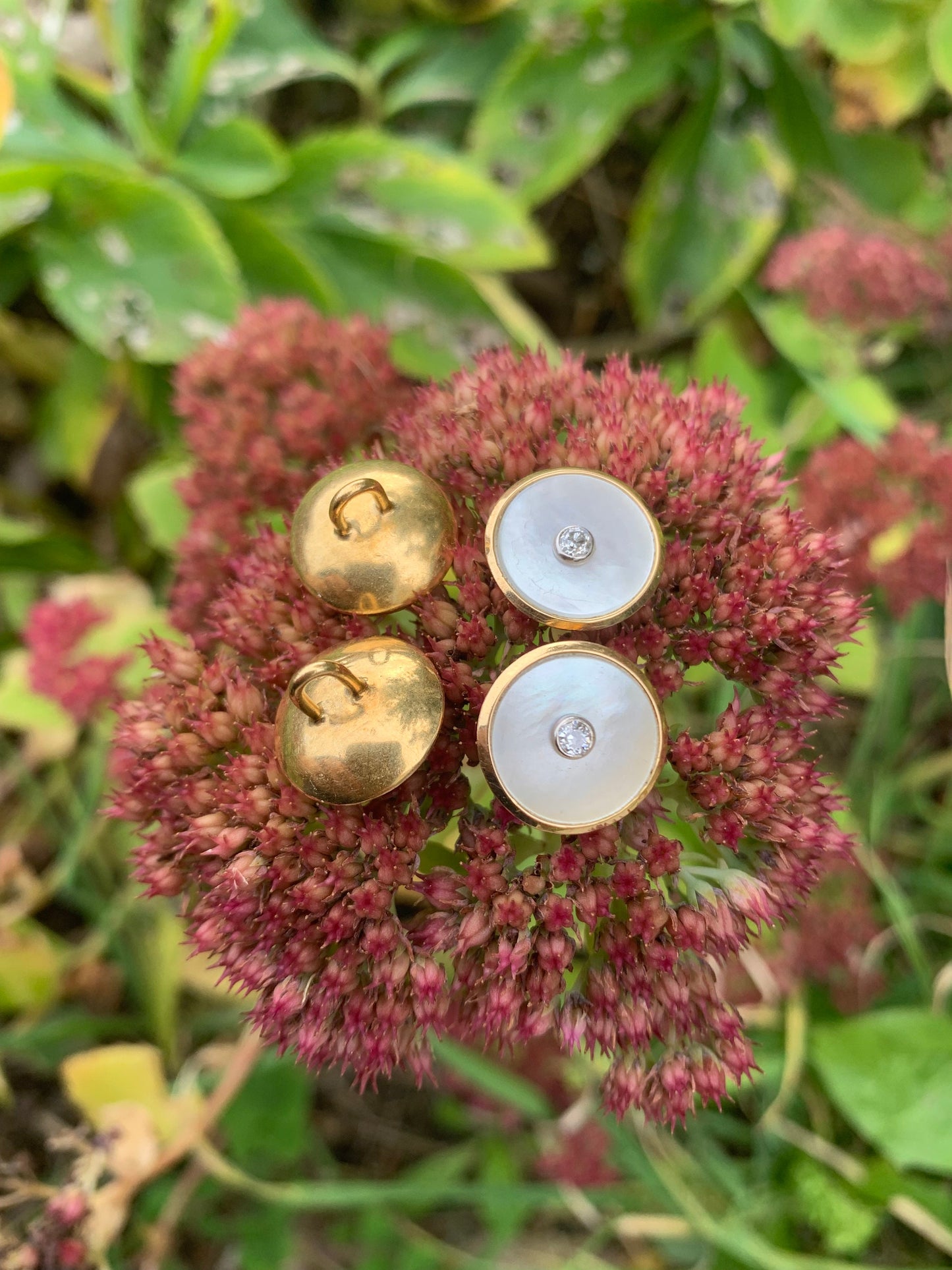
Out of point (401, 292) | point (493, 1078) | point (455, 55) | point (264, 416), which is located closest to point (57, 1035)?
point (493, 1078)

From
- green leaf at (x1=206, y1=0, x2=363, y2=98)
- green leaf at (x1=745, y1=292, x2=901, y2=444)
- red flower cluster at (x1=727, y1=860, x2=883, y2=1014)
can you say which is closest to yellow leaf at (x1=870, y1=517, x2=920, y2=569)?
green leaf at (x1=745, y1=292, x2=901, y2=444)

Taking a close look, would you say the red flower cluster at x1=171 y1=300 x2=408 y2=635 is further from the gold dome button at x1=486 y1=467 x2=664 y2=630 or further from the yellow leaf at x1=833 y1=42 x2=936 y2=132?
the yellow leaf at x1=833 y1=42 x2=936 y2=132

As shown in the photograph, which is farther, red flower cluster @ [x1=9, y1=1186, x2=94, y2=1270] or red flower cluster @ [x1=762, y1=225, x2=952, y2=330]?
red flower cluster @ [x1=762, y1=225, x2=952, y2=330]

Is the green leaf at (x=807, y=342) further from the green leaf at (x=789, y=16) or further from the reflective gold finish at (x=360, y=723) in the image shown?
the reflective gold finish at (x=360, y=723)

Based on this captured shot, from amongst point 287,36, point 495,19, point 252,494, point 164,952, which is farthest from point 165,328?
point 164,952

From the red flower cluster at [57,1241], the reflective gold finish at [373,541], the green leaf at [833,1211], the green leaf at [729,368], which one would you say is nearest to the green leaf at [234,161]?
the green leaf at [729,368]

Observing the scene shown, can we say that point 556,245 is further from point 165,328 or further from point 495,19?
point 165,328
